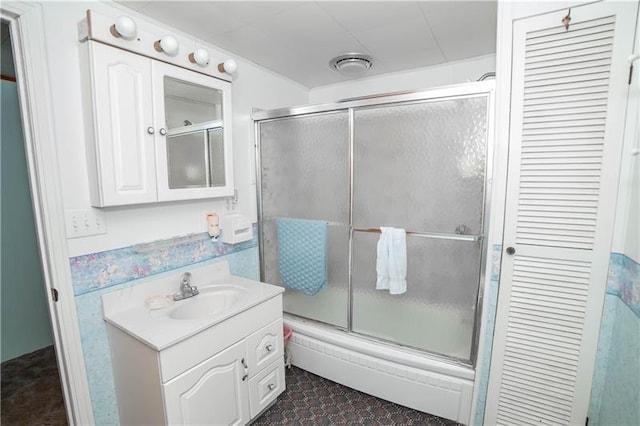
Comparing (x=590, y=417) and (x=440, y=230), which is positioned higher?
(x=440, y=230)

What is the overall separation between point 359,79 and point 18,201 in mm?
2743

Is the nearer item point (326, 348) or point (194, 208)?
point (194, 208)

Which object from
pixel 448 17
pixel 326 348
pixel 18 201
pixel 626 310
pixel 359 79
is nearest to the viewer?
pixel 626 310

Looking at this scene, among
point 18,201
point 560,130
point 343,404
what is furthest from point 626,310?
point 18,201

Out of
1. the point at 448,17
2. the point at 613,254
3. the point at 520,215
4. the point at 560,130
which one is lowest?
the point at 613,254

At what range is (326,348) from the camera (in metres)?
1.99

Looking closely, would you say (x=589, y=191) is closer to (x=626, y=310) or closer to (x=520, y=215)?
(x=520, y=215)

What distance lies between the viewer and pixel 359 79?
8.23 feet

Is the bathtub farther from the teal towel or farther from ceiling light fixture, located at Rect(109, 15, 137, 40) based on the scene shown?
ceiling light fixture, located at Rect(109, 15, 137, 40)

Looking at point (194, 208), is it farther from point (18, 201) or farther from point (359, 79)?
point (359, 79)

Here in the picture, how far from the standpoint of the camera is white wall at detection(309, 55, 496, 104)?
6.89 ft

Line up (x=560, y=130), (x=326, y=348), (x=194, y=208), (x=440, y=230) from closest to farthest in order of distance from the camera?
(x=560, y=130)
(x=440, y=230)
(x=194, y=208)
(x=326, y=348)

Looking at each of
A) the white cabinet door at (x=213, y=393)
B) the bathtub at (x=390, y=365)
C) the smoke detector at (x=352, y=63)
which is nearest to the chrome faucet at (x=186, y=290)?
the white cabinet door at (x=213, y=393)

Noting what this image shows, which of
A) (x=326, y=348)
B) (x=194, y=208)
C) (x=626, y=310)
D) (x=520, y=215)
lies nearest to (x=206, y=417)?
(x=326, y=348)
